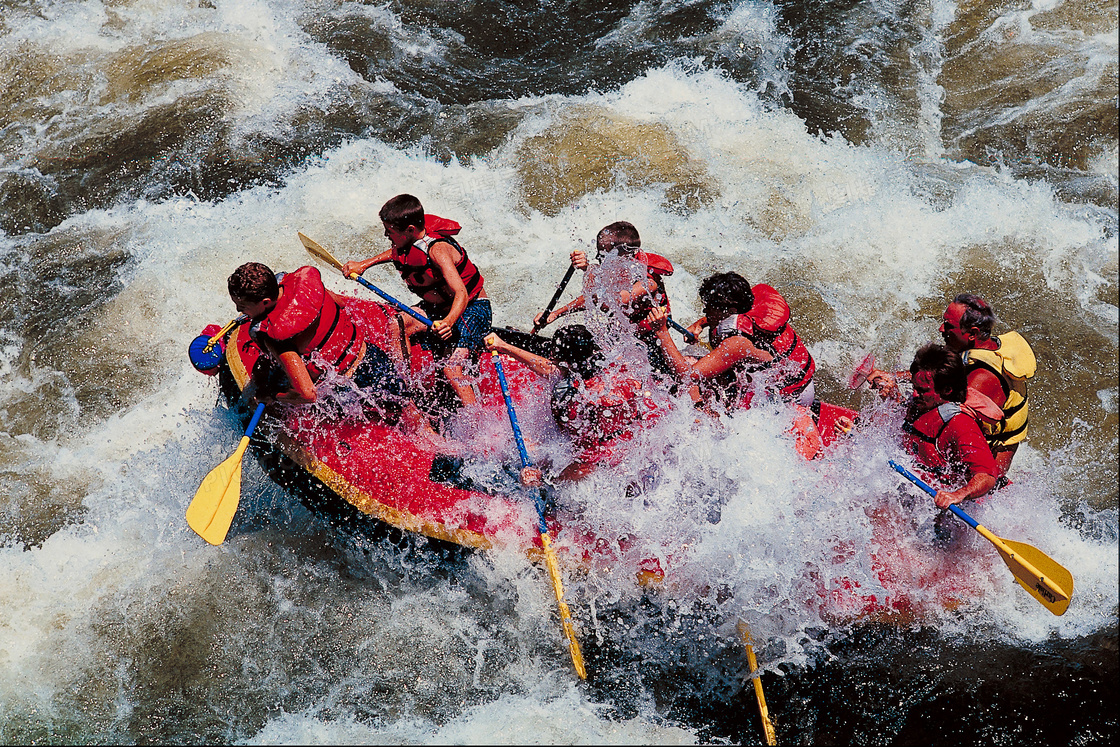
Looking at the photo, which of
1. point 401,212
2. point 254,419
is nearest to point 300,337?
point 254,419

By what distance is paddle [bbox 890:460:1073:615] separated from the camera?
12.9 ft

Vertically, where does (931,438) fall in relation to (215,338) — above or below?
below

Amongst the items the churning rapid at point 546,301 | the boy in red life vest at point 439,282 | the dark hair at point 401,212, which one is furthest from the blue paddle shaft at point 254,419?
the dark hair at point 401,212

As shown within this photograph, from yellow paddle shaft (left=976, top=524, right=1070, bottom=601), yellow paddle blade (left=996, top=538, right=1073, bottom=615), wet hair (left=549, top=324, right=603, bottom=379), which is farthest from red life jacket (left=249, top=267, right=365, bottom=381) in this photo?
yellow paddle blade (left=996, top=538, right=1073, bottom=615)

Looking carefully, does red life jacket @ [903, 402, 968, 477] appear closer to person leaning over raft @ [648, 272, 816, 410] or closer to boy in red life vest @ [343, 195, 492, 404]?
person leaning over raft @ [648, 272, 816, 410]

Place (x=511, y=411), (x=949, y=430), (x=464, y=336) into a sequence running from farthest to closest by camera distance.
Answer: (x=464, y=336) < (x=511, y=411) < (x=949, y=430)

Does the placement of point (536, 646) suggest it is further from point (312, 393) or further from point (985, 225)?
point (985, 225)

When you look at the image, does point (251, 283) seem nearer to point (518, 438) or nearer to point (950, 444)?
point (518, 438)

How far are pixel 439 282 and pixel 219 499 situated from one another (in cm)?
153

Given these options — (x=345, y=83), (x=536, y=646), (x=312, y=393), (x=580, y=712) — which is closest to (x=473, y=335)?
(x=312, y=393)

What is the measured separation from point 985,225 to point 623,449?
397cm

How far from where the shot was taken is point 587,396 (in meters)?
3.98

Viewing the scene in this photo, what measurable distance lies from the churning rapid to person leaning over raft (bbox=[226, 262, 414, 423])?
626 mm

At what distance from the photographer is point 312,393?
4148 millimetres
